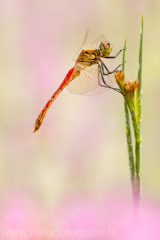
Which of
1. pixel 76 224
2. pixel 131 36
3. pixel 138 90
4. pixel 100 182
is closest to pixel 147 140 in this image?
pixel 100 182

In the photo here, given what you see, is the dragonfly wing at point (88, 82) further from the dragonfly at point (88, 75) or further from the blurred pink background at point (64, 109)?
the blurred pink background at point (64, 109)

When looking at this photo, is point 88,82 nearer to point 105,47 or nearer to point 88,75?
point 88,75

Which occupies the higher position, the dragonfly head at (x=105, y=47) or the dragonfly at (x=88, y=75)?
the dragonfly head at (x=105, y=47)

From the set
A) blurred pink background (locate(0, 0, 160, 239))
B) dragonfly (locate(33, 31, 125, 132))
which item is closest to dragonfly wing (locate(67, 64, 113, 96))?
dragonfly (locate(33, 31, 125, 132))

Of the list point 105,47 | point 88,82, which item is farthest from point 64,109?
point 105,47

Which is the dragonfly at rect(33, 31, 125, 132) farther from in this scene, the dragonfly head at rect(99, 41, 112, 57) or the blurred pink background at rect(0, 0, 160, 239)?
the blurred pink background at rect(0, 0, 160, 239)

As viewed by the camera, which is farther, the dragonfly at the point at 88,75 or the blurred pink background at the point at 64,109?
the blurred pink background at the point at 64,109

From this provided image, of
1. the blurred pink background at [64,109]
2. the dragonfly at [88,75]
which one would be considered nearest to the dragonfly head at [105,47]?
the dragonfly at [88,75]

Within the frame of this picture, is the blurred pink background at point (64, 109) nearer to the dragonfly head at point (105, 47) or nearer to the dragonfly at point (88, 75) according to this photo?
the dragonfly at point (88, 75)
